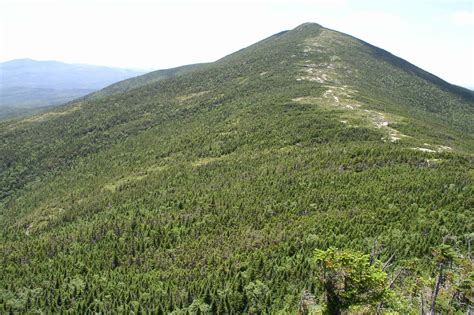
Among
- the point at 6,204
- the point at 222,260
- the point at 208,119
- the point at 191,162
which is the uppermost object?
the point at 208,119

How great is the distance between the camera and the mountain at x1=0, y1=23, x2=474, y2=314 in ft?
173

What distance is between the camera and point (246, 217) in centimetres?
7719

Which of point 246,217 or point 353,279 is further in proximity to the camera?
point 246,217

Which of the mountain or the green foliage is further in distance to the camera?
the mountain

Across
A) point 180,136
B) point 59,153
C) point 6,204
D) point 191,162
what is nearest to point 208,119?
point 180,136

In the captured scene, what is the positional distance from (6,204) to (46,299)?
9376 centimetres

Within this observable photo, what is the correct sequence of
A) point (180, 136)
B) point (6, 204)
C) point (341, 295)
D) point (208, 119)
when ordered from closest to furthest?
point (341, 295)
point (6, 204)
point (180, 136)
point (208, 119)

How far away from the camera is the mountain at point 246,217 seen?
5266 cm

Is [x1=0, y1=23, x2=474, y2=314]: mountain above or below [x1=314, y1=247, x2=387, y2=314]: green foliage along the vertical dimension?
below

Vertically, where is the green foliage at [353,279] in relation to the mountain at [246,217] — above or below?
above

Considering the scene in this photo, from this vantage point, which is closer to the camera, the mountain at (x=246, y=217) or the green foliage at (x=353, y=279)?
the green foliage at (x=353, y=279)

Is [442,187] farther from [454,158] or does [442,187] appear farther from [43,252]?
[43,252]

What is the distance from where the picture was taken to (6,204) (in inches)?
5541

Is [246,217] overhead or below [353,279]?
below
